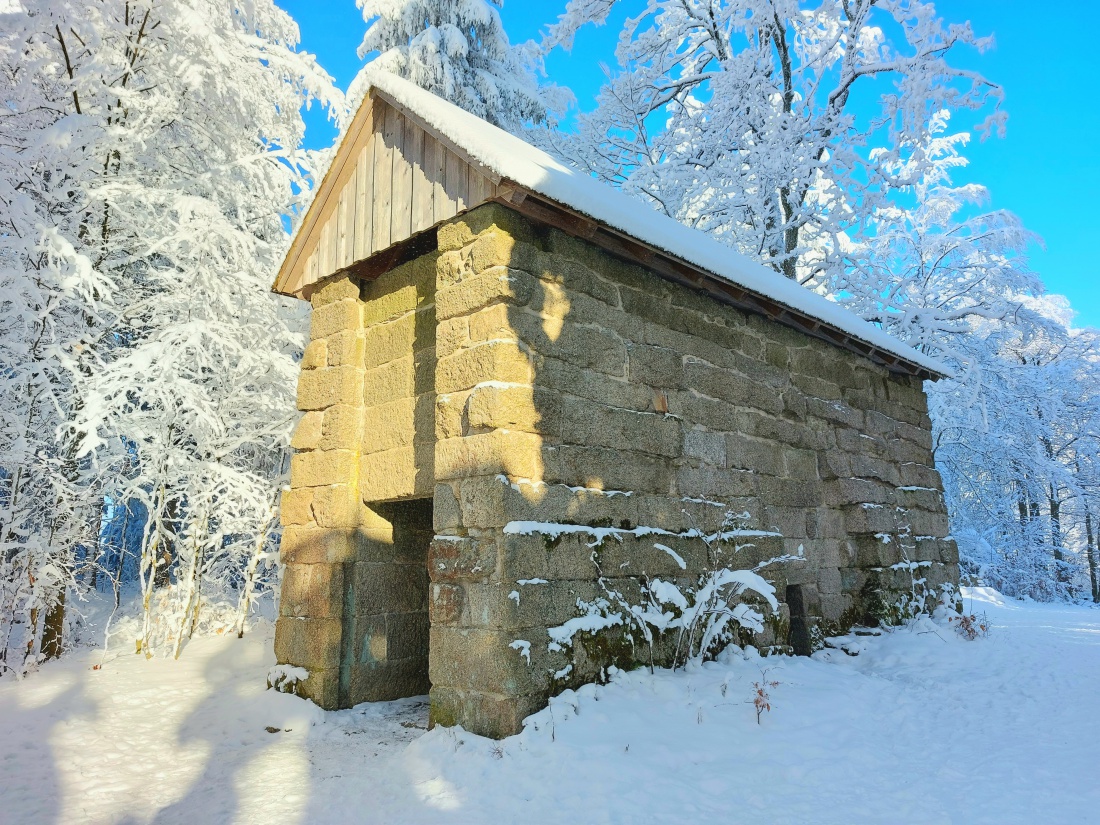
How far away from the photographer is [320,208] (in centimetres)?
593

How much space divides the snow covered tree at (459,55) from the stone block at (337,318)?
315 inches

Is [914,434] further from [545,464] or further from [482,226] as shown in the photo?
[482,226]

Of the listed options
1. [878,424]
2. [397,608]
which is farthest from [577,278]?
[878,424]

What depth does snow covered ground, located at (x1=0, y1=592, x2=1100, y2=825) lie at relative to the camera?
3.33m

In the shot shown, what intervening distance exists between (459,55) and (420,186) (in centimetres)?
952

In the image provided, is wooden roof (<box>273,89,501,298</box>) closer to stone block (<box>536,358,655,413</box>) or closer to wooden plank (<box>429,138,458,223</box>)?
wooden plank (<box>429,138,458,223</box>)

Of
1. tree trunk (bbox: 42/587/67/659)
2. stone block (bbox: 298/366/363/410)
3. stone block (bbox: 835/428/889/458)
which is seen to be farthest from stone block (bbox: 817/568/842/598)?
tree trunk (bbox: 42/587/67/659)

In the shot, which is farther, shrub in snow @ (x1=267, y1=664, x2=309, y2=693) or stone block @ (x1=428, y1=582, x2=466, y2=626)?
shrub in snow @ (x1=267, y1=664, x2=309, y2=693)

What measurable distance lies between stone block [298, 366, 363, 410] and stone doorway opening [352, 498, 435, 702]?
85cm

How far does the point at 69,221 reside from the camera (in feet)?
21.4

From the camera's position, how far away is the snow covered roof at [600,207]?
424 centimetres

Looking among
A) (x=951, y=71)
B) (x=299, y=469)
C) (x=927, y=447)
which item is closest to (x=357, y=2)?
(x=951, y=71)

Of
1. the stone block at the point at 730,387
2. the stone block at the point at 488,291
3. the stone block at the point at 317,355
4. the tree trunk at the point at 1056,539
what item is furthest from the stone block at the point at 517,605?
the tree trunk at the point at 1056,539

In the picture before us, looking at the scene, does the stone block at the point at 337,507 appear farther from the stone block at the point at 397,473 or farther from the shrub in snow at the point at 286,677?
the shrub in snow at the point at 286,677
